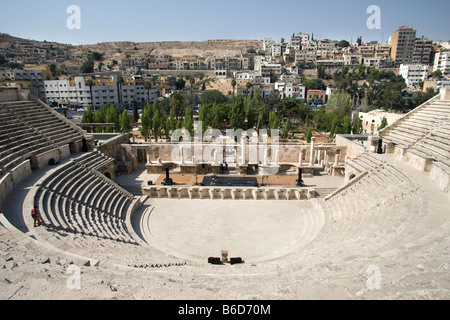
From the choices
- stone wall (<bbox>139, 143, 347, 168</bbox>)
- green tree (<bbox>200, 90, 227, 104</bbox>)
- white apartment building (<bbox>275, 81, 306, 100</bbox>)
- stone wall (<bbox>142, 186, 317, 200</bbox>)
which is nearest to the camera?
stone wall (<bbox>142, 186, 317, 200</bbox>)

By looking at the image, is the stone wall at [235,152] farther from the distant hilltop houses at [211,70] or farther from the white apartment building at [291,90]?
the white apartment building at [291,90]

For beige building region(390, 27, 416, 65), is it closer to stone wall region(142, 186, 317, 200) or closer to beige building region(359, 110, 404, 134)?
beige building region(359, 110, 404, 134)

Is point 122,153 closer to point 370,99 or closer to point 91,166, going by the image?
point 91,166

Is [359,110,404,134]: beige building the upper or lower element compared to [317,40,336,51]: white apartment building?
lower

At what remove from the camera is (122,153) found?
30172 millimetres

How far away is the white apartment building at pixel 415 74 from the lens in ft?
318

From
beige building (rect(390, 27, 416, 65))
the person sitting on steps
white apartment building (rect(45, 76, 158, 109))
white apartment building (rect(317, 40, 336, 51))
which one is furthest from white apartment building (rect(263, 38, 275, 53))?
the person sitting on steps

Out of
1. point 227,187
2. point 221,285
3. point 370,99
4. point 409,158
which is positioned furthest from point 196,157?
point 370,99

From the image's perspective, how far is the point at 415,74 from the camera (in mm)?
98562

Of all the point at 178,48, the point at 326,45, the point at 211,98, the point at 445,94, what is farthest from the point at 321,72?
the point at 178,48

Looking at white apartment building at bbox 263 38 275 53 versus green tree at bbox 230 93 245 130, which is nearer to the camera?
green tree at bbox 230 93 245 130

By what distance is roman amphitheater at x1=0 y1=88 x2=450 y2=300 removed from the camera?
828 cm

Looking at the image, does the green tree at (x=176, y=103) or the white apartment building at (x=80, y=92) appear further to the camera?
the white apartment building at (x=80, y=92)

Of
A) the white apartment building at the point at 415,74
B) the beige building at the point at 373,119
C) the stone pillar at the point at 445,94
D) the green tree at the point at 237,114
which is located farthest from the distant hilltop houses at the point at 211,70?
the stone pillar at the point at 445,94
